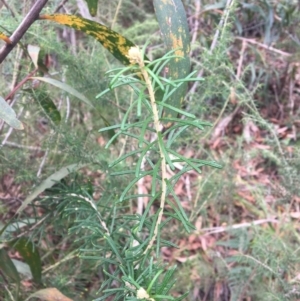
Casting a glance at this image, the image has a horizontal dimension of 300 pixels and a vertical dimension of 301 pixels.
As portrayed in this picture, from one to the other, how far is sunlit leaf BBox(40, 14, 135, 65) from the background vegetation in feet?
0.35

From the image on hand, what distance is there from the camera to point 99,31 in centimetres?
53

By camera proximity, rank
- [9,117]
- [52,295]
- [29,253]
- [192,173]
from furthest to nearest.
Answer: [192,173] → [29,253] → [52,295] → [9,117]

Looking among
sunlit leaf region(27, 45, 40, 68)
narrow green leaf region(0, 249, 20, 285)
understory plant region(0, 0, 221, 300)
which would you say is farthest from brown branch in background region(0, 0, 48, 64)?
narrow green leaf region(0, 249, 20, 285)

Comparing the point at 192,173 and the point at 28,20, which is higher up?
the point at 28,20

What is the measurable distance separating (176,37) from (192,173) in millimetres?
923

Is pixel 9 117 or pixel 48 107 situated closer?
pixel 9 117

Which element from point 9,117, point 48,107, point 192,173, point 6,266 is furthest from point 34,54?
point 192,173

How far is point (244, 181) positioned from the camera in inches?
52.3

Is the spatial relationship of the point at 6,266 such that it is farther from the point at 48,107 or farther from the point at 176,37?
the point at 176,37

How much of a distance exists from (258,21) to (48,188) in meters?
1.23

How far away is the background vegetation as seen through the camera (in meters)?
0.69

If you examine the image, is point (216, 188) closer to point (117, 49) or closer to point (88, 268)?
point (88, 268)

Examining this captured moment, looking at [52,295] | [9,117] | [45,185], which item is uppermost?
[9,117]

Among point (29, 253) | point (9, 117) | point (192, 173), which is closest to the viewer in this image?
point (9, 117)
